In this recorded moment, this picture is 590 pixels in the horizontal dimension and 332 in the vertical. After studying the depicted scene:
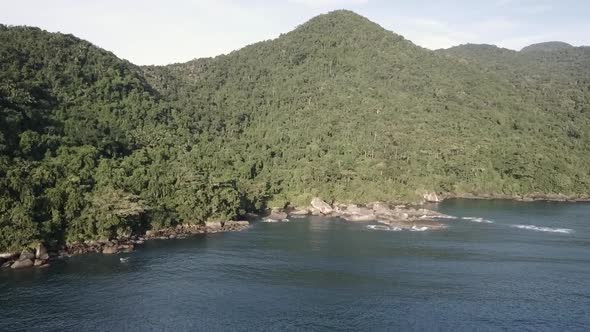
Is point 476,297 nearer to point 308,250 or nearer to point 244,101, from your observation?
point 308,250

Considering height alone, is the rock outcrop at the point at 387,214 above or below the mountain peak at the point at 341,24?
below

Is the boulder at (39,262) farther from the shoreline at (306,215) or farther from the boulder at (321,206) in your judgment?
the boulder at (321,206)

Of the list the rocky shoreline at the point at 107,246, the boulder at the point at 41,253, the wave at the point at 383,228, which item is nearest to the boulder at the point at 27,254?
the rocky shoreline at the point at 107,246

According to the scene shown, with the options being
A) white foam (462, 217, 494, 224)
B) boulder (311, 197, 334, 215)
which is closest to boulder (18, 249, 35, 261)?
boulder (311, 197, 334, 215)

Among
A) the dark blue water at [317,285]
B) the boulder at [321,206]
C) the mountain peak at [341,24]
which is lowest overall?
the dark blue water at [317,285]

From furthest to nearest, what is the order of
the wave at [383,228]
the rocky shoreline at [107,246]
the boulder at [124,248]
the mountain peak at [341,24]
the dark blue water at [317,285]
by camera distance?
the mountain peak at [341,24], the wave at [383,228], the boulder at [124,248], the rocky shoreline at [107,246], the dark blue water at [317,285]

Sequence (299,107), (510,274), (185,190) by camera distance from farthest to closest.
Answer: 1. (299,107)
2. (185,190)
3. (510,274)

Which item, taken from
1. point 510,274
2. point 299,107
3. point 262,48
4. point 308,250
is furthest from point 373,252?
point 262,48

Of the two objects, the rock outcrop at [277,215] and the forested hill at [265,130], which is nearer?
the forested hill at [265,130]
